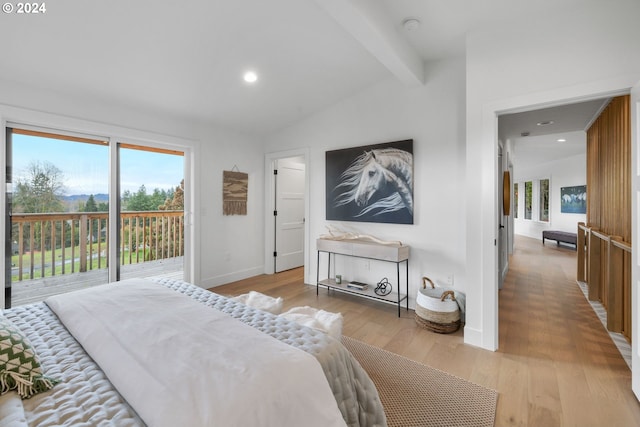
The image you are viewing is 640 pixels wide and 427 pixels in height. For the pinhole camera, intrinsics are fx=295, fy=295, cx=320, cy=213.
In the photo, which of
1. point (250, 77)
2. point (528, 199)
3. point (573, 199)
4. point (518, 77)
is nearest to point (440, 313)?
point (518, 77)

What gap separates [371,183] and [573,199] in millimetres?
7174

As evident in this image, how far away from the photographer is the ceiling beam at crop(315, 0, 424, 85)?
1955 mm

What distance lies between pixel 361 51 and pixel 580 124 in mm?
3235

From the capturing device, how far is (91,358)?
4.02ft

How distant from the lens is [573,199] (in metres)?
7.65

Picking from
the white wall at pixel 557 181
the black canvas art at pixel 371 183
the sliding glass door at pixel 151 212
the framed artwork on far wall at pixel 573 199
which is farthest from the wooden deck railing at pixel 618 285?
the white wall at pixel 557 181

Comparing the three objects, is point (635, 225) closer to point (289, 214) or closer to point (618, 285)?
point (618, 285)

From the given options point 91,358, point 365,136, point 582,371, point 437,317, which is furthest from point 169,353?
point 365,136

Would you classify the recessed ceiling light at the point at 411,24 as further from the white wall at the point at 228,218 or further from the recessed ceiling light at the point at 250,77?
the white wall at the point at 228,218

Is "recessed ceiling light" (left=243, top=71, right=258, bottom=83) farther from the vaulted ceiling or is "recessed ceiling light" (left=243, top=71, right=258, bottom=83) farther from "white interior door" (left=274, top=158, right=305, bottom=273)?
"white interior door" (left=274, top=158, right=305, bottom=273)

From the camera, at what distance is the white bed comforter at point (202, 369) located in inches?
35.5

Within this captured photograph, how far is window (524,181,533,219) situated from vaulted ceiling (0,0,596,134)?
348 inches

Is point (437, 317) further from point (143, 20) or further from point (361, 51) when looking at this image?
point (143, 20)

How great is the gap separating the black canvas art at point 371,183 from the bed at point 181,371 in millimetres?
2322
